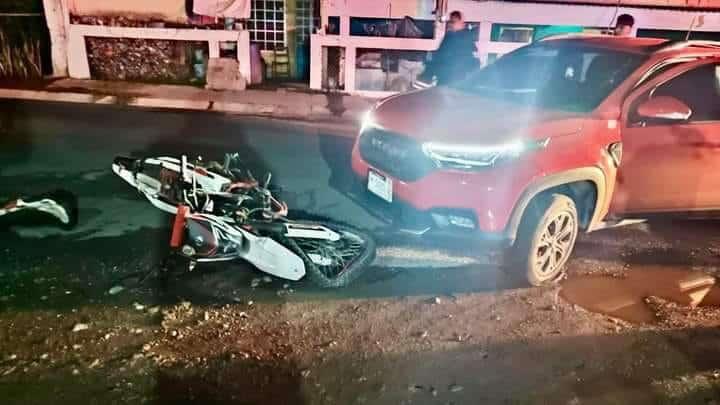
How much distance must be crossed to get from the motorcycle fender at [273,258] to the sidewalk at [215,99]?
5.38m

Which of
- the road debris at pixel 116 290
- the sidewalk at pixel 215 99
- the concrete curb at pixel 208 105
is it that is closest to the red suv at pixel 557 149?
the road debris at pixel 116 290

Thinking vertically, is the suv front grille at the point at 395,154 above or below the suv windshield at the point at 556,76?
below

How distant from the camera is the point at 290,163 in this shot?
690 cm

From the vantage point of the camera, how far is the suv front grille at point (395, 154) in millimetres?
4129

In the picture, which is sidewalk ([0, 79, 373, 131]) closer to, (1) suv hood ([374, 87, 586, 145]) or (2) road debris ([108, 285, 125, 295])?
(1) suv hood ([374, 87, 586, 145])

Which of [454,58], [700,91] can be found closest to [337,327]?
[700,91]

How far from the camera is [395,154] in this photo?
14.2 feet

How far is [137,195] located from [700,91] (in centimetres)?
510

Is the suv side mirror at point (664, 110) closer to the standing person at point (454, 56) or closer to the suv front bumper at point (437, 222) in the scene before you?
the suv front bumper at point (437, 222)

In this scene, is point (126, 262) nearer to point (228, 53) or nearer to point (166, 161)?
point (166, 161)

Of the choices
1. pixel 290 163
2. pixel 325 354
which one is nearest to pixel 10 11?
pixel 290 163

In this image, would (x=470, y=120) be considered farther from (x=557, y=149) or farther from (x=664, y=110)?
(x=664, y=110)

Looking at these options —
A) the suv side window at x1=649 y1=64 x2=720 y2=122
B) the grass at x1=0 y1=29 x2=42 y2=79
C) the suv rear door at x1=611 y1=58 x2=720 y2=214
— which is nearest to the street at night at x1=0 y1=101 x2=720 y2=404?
the suv rear door at x1=611 y1=58 x2=720 y2=214

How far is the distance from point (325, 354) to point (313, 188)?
2846 millimetres
